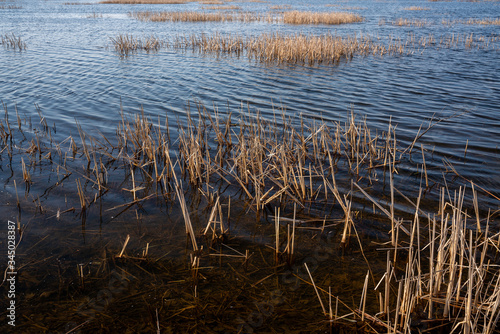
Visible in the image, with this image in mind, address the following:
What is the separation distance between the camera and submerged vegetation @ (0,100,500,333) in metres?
2.85

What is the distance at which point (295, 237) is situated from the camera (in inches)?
164

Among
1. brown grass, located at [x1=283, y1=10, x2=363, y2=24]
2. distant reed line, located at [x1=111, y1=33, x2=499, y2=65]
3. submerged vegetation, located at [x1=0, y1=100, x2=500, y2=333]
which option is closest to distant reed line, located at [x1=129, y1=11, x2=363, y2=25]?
brown grass, located at [x1=283, y1=10, x2=363, y2=24]

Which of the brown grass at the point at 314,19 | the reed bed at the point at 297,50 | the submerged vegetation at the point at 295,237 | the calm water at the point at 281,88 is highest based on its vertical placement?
the brown grass at the point at 314,19

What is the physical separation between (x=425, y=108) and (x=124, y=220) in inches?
310

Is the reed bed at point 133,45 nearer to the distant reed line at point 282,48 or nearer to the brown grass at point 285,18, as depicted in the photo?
the distant reed line at point 282,48

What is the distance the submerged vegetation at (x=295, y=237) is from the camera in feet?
9.34

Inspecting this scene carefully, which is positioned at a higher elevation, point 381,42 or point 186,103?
point 381,42

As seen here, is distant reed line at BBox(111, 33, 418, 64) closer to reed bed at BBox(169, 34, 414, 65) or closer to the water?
reed bed at BBox(169, 34, 414, 65)

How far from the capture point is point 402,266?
11.8 feet

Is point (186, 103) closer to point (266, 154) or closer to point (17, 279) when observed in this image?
point (266, 154)

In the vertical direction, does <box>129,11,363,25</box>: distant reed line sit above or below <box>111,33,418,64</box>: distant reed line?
above

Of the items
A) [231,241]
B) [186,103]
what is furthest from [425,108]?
[231,241]

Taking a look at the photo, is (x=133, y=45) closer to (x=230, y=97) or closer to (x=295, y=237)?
(x=230, y=97)

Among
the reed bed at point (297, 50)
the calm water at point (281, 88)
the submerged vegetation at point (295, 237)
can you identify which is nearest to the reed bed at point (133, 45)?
the calm water at point (281, 88)
